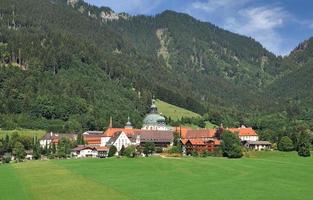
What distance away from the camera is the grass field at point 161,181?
240ft

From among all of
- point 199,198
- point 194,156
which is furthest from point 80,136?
point 199,198

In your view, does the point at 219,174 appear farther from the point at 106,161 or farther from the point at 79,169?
the point at 106,161

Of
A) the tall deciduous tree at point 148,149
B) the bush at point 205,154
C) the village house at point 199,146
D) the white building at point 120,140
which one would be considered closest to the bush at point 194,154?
the bush at point 205,154

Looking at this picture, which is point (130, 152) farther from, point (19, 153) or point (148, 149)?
point (19, 153)

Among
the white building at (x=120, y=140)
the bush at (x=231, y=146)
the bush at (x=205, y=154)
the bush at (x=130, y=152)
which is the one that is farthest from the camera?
the white building at (x=120, y=140)

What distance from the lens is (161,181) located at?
90062mm

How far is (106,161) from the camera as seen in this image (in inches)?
5359

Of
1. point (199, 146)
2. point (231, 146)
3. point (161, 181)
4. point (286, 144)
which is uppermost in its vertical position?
point (286, 144)

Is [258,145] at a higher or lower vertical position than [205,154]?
higher

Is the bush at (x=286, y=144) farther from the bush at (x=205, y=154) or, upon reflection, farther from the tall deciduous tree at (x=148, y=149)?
the tall deciduous tree at (x=148, y=149)

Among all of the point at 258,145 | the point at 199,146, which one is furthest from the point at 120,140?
the point at 258,145

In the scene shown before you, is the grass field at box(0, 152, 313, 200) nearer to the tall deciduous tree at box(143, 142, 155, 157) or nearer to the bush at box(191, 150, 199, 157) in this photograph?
the bush at box(191, 150, 199, 157)

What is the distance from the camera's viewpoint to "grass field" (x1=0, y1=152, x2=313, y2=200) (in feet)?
240

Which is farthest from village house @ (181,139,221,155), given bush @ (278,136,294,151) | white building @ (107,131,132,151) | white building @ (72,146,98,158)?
white building @ (72,146,98,158)
